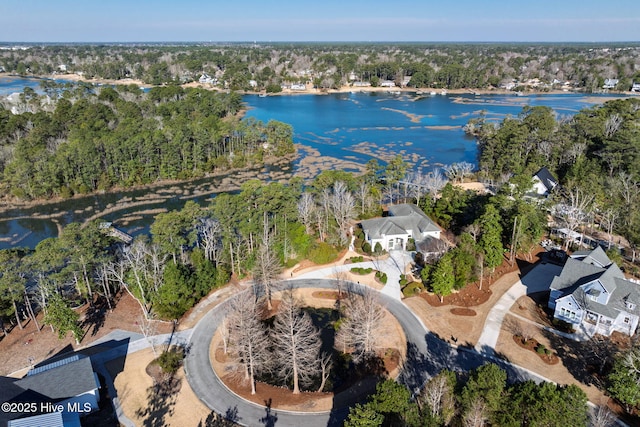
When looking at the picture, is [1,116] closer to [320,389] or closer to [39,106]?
[39,106]

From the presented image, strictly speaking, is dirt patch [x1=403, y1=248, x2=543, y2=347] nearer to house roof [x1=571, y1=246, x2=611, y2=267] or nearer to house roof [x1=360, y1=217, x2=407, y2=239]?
house roof [x1=571, y1=246, x2=611, y2=267]

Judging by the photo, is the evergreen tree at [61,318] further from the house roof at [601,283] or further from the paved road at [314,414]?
the house roof at [601,283]

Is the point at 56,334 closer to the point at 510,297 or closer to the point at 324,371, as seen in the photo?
the point at 324,371

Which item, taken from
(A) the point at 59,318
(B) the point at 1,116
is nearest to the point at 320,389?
(A) the point at 59,318

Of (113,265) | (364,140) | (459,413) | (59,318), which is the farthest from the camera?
(364,140)

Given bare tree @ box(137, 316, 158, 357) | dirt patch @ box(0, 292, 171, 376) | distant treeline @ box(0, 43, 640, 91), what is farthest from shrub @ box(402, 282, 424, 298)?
distant treeline @ box(0, 43, 640, 91)

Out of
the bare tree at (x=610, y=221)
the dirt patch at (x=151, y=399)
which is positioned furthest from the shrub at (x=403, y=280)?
the bare tree at (x=610, y=221)
